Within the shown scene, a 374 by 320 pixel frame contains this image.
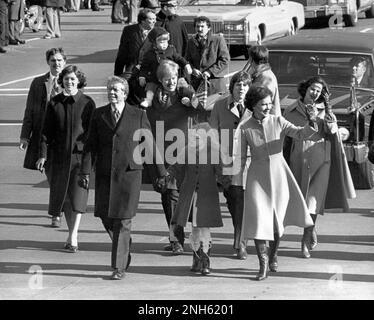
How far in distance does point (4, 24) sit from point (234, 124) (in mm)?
18443

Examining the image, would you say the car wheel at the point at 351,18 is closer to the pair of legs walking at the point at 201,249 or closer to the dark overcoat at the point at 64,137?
the dark overcoat at the point at 64,137

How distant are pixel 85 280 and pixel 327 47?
603 centimetres

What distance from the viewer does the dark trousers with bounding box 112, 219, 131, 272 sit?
10859mm

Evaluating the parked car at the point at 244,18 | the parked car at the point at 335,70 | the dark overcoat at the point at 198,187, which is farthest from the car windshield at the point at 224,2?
the dark overcoat at the point at 198,187

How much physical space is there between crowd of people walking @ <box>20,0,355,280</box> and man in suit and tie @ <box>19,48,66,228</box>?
1 cm

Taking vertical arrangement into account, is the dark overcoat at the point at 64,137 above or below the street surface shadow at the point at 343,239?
above

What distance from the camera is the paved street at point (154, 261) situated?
10359 millimetres

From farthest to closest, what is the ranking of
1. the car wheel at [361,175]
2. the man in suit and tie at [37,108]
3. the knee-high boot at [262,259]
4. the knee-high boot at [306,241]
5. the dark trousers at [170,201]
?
the car wheel at [361,175] < the man in suit and tie at [37,108] < the dark trousers at [170,201] < the knee-high boot at [306,241] < the knee-high boot at [262,259]

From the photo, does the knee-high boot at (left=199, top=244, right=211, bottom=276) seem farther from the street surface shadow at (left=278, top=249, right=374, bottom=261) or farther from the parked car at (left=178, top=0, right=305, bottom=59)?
the parked car at (left=178, top=0, right=305, bottom=59)

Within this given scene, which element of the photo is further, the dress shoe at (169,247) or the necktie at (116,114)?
the dress shoe at (169,247)

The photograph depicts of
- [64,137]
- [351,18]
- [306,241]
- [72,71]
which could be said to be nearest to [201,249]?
[306,241]

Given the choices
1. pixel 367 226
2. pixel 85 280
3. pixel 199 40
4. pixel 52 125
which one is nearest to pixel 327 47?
pixel 199 40

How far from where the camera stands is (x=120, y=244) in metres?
10.9

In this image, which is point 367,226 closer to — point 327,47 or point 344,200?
point 344,200
